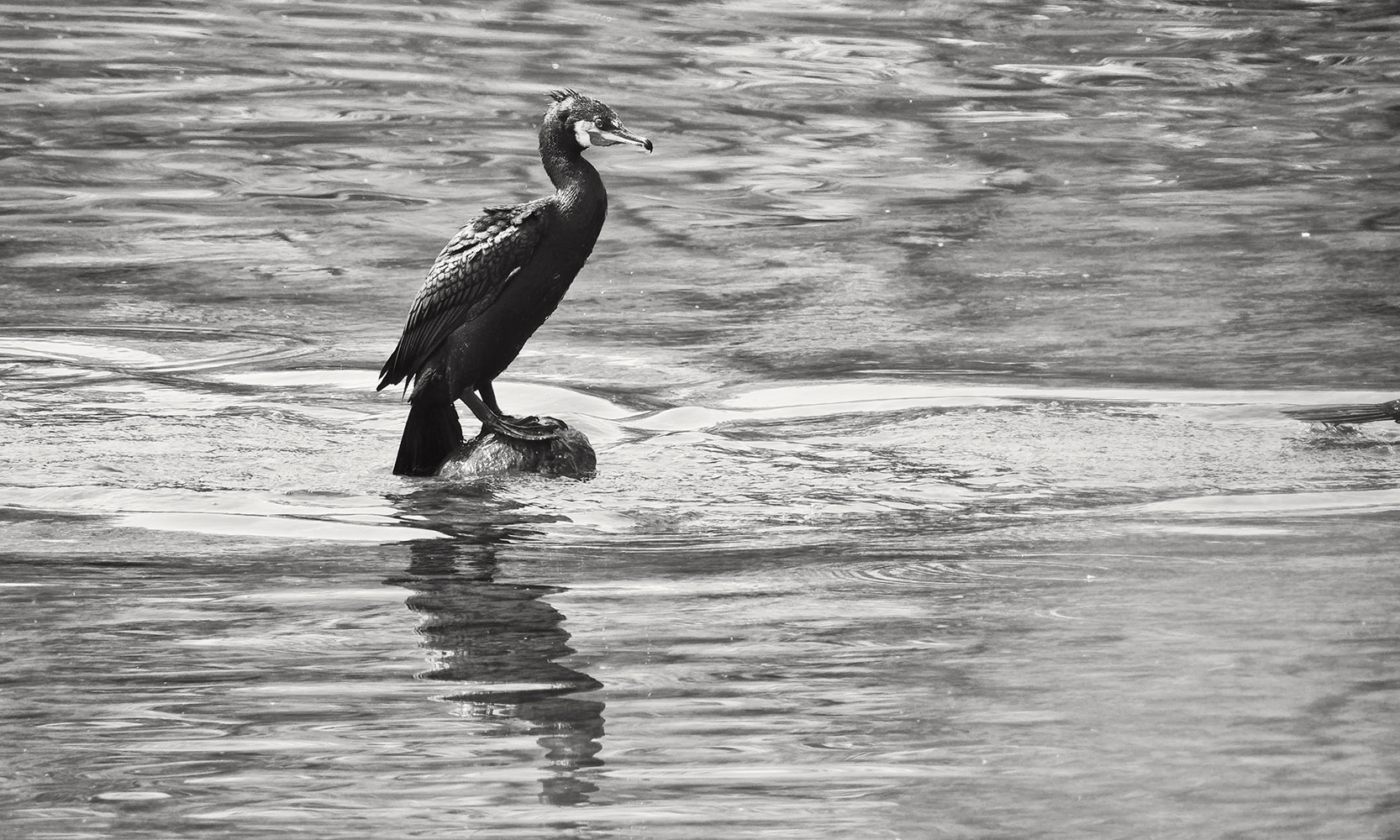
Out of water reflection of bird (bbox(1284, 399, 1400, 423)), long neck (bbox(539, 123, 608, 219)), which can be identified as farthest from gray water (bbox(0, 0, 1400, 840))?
long neck (bbox(539, 123, 608, 219))

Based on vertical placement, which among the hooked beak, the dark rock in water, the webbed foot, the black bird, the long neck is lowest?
the dark rock in water

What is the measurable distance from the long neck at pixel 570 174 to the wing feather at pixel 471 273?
0.09 metres

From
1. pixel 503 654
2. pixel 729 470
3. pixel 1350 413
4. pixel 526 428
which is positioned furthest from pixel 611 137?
pixel 1350 413

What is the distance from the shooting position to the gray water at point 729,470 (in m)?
3.79

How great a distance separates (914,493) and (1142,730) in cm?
218

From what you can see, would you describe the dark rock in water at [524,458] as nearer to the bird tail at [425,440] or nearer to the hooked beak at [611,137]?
the bird tail at [425,440]

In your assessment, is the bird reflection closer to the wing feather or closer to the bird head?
the wing feather

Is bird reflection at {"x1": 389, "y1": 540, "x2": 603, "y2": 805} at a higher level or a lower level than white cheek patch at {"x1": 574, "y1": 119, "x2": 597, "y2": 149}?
lower

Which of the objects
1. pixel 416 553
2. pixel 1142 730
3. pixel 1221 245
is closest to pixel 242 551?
pixel 416 553

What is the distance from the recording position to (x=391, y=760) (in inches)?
150

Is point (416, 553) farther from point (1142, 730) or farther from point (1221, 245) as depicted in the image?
point (1221, 245)

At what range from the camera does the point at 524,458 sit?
21.0 feet

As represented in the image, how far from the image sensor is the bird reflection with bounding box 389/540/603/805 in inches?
153

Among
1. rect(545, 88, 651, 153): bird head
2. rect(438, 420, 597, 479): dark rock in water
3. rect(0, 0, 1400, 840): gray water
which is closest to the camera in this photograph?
rect(0, 0, 1400, 840): gray water
